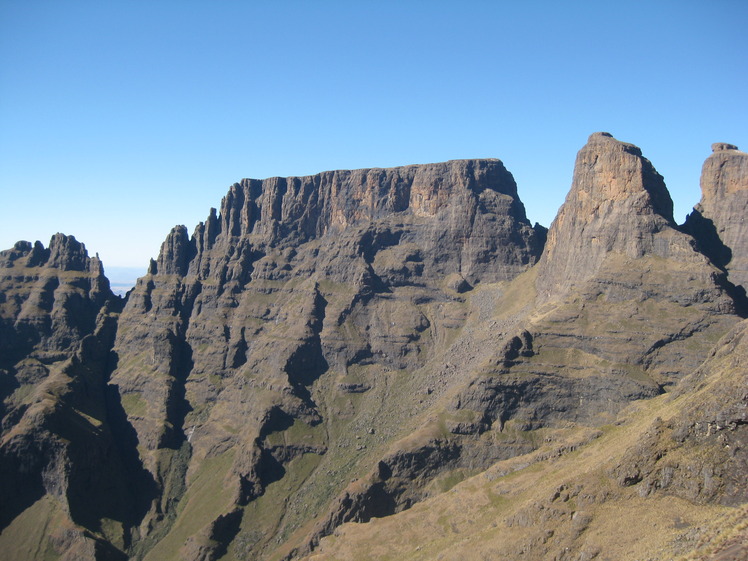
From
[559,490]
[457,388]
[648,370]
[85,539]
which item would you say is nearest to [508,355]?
[457,388]

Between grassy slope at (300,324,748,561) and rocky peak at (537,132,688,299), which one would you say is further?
rocky peak at (537,132,688,299)

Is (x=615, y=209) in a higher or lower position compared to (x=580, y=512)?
higher

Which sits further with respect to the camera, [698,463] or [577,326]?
[577,326]

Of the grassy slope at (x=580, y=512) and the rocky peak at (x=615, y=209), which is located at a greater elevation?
the rocky peak at (x=615, y=209)

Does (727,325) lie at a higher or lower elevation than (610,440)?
higher

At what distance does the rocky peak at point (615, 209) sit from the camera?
176500mm

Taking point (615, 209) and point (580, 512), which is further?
point (615, 209)

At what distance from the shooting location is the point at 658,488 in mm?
82688

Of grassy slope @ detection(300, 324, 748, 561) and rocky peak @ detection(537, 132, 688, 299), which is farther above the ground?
rocky peak @ detection(537, 132, 688, 299)

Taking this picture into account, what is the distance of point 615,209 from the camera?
185m

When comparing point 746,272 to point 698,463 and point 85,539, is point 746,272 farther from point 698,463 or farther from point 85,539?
point 85,539

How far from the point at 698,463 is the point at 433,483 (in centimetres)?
8897

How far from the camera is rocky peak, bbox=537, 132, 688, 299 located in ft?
579

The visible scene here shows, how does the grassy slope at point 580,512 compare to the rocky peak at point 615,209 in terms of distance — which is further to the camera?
the rocky peak at point 615,209
